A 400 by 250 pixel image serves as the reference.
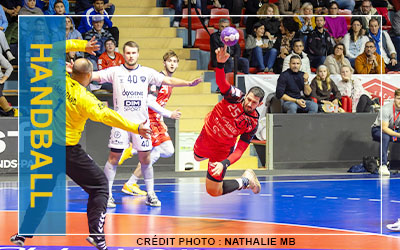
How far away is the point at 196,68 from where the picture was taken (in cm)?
957

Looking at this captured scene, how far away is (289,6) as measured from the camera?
1159 cm

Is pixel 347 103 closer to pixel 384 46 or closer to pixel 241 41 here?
pixel 384 46

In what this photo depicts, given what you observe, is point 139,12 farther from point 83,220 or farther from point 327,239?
point 327,239

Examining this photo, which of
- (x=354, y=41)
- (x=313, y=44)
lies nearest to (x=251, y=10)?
(x=313, y=44)

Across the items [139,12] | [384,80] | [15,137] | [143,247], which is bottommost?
[143,247]

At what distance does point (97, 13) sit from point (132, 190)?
6.64 feet

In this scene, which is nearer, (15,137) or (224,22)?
(224,22)

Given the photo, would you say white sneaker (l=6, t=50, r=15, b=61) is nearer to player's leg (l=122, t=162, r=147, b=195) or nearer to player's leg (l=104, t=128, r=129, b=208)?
player's leg (l=104, t=128, r=129, b=208)

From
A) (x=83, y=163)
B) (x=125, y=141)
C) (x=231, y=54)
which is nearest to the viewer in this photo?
(x=83, y=163)

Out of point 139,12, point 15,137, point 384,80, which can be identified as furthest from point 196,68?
point 15,137

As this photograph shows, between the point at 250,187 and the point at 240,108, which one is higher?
the point at 240,108

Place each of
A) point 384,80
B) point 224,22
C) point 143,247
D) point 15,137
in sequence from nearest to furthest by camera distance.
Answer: point 143,247 → point 224,22 → point 384,80 → point 15,137

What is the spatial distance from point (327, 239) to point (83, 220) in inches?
103

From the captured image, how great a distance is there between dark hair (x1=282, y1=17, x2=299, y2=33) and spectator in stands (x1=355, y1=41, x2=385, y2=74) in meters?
0.82
